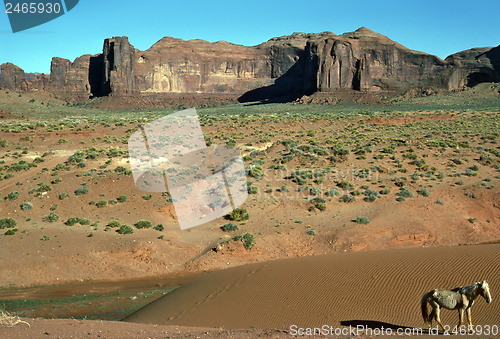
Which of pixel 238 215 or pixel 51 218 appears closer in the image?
pixel 51 218

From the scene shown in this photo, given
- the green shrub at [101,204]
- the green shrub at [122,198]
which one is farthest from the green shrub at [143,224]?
the green shrub at [101,204]

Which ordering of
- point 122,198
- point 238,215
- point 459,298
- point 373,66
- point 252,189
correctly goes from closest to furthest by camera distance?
point 459,298
point 238,215
point 122,198
point 252,189
point 373,66

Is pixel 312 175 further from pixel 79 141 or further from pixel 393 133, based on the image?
pixel 79 141

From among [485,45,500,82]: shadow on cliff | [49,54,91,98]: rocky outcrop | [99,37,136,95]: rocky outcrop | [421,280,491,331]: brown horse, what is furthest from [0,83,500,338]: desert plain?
[49,54,91,98]: rocky outcrop

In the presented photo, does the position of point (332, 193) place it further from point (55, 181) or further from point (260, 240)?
point (55, 181)

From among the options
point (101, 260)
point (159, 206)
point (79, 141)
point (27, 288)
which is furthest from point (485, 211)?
point (79, 141)

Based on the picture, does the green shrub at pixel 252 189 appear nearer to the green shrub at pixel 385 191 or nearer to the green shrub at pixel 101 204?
the green shrub at pixel 385 191

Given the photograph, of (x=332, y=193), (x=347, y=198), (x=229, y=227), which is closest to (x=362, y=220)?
(x=347, y=198)
